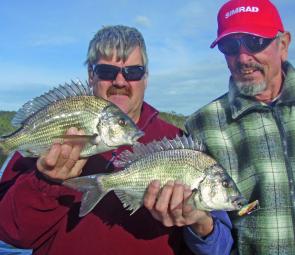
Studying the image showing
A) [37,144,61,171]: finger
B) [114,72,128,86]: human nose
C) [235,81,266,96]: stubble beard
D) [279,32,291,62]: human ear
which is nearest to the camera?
[37,144,61,171]: finger

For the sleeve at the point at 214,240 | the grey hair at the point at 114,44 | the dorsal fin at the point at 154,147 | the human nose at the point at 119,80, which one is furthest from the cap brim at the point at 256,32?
the sleeve at the point at 214,240

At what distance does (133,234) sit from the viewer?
4.16 m

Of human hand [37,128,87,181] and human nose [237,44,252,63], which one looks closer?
human hand [37,128,87,181]

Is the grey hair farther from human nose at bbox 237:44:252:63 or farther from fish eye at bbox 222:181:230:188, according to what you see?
fish eye at bbox 222:181:230:188

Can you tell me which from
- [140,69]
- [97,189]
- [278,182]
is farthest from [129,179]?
[278,182]

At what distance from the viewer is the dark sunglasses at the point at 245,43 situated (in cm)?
505

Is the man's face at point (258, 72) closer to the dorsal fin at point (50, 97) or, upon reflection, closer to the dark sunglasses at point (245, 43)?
the dark sunglasses at point (245, 43)

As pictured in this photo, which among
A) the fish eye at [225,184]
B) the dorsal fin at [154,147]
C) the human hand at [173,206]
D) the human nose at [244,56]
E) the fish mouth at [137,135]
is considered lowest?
the human hand at [173,206]

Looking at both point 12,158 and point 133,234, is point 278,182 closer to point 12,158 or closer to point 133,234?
point 133,234

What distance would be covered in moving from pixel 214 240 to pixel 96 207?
3.75 feet

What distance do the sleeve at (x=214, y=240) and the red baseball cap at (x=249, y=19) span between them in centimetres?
207

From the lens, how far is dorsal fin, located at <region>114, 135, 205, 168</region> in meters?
4.14

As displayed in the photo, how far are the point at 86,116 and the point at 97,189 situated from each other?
0.70 m

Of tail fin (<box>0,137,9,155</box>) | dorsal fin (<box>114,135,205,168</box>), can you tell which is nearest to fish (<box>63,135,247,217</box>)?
dorsal fin (<box>114,135,205,168</box>)
